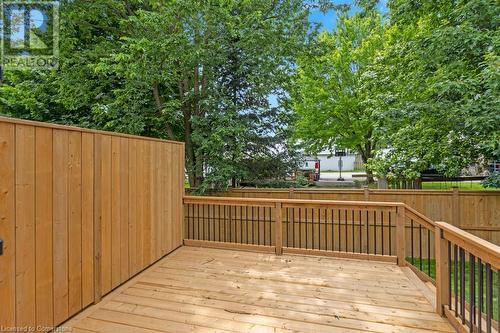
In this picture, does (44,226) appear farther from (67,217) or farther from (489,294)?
(489,294)

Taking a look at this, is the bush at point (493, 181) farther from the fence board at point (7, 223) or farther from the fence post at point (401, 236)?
the fence board at point (7, 223)

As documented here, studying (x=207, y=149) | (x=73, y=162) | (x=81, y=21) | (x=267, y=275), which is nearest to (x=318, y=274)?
(x=267, y=275)

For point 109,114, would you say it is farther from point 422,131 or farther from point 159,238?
point 422,131

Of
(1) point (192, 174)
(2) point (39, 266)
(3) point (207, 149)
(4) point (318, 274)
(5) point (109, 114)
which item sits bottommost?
(4) point (318, 274)

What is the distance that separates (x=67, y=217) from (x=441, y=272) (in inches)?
129

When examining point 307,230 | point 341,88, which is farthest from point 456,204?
point 341,88

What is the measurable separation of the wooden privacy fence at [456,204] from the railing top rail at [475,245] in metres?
3.37

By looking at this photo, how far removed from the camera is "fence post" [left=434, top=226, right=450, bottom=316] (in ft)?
8.43

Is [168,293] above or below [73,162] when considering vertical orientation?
below

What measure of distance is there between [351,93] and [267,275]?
909cm

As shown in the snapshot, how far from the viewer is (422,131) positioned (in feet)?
19.7

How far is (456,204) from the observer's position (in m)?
5.54

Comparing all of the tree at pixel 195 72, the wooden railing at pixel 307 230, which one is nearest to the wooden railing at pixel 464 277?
the wooden railing at pixel 307 230

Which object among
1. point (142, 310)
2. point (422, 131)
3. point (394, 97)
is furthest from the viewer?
point (394, 97)
